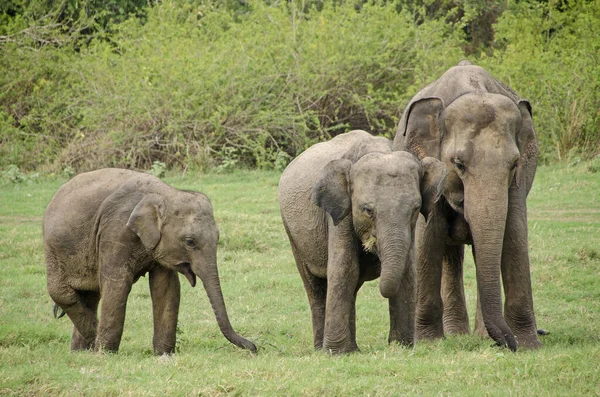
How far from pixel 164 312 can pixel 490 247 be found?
109 inches

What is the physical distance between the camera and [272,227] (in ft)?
49.8

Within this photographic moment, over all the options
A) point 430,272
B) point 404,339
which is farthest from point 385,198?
point 430,272

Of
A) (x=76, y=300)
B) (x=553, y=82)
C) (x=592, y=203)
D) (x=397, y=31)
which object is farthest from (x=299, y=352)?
(x=397, y=31)

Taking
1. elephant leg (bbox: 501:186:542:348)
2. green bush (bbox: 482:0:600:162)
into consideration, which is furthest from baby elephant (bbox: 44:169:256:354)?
green bush (bbox: 482:0:600:162)

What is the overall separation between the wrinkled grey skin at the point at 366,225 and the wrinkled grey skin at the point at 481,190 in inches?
20.5

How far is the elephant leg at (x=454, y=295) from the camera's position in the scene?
10.3 meters

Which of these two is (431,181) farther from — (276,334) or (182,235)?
(276,334)

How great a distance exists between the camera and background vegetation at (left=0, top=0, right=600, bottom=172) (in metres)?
21.8

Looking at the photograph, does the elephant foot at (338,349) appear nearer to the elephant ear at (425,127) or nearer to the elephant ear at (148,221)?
the elephant ear at (148,221)

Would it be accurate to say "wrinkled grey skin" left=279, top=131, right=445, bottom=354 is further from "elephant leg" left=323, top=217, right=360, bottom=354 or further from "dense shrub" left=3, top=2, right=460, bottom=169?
"dense shrub" left=3, top=2, right=460, bottom=169

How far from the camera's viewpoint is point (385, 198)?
7.89 meters

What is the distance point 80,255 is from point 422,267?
9.72ft

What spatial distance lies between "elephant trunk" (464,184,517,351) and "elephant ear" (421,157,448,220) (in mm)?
471

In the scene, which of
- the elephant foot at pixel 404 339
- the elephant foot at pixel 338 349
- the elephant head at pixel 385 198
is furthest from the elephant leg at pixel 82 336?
the elephant foot at pixel 404 339
